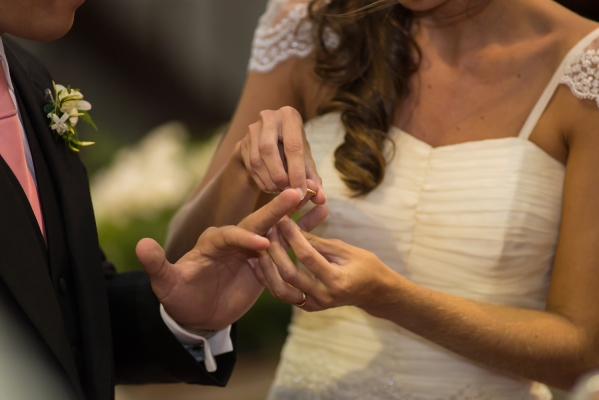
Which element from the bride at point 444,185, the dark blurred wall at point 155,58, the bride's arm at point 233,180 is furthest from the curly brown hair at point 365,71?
the dark blurred wall at point 155,58

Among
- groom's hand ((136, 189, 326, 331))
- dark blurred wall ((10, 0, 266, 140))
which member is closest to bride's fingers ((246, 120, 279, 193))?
groom's hand ((136, 189, 326, 331))

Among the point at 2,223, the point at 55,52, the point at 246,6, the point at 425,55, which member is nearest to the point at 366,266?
the point at 2,223

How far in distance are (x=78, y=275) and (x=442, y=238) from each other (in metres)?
0.99

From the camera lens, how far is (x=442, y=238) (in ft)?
5.96

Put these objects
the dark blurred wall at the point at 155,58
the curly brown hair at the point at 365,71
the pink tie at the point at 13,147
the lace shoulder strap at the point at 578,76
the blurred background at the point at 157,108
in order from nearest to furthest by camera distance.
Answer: the pink tie at the point at 13,147
the lace shoulder strap at the point at 578,76
the curly brown hair at the point at 365,71
the blurred background at the point at 157,108
the dark blurred wall at the point at 155,58

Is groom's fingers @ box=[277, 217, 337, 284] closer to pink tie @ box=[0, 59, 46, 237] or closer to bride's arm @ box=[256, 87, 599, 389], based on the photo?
bride's arm @ box=[256, 87, 599, 389]

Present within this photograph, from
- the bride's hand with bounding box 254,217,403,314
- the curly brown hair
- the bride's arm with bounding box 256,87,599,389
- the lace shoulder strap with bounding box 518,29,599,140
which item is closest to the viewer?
the bride's hand with bounding box 254,217,403,314

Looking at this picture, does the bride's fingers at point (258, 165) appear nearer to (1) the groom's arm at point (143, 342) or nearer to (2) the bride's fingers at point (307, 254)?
(2) the bride's fingers at point (307, 254)

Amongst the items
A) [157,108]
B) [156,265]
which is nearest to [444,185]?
[156,265]

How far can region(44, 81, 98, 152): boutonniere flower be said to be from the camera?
1.31 m

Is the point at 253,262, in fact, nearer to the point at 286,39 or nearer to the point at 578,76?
the point at 286,39

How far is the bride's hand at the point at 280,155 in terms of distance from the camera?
4.40 ft

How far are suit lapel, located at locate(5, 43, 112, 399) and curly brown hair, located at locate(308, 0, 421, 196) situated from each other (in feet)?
2.53

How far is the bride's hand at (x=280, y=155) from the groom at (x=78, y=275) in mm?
96
